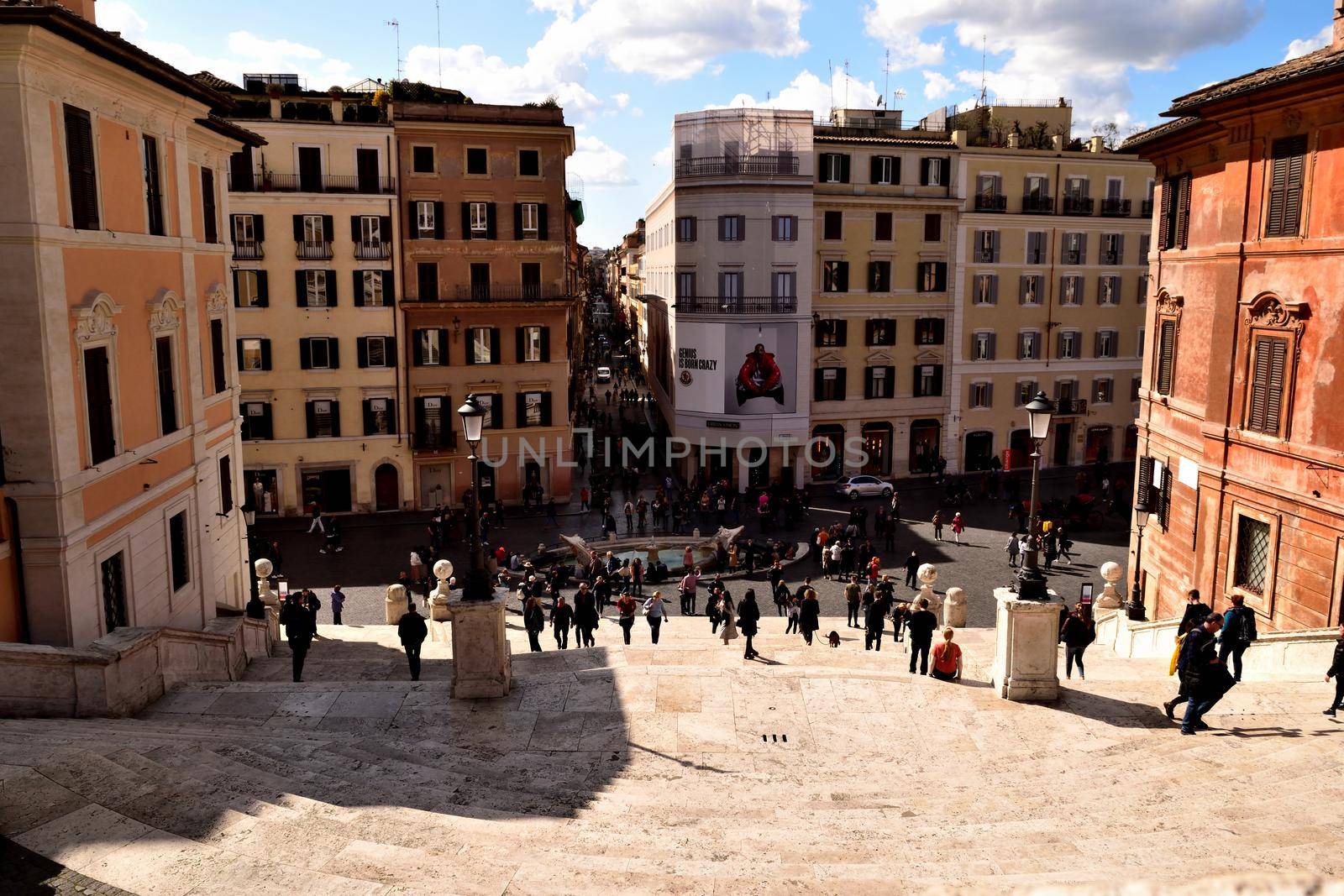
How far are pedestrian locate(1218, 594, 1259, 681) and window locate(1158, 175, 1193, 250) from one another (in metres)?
11.0

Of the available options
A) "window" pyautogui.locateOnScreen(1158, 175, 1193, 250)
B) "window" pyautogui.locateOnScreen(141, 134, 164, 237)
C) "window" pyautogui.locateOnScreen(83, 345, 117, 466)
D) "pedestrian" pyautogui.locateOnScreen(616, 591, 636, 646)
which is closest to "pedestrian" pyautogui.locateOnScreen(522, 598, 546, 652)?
"pedestrian" pyautogui.locateOnScreen(616, 591, 636, 646)

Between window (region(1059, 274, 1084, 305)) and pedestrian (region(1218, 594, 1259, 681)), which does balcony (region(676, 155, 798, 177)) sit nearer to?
window (region(1059, 274, 1084, 305))

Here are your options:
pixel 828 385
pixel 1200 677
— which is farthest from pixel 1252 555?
pixel 828 385

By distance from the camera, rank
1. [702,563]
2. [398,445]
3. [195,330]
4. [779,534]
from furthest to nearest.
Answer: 1. [398,445]
2. [779,534]
3. [702,563]
4. [195,330]

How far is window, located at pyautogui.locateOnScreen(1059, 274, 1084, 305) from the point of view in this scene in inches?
1853

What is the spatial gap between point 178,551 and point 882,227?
33.8 metres

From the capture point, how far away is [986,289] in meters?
45.9

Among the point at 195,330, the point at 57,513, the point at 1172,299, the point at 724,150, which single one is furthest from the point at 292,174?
the point at 1172,299

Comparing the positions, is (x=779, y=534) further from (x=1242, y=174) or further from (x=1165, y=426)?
(x=1242, y=174)

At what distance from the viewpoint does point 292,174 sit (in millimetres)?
37000

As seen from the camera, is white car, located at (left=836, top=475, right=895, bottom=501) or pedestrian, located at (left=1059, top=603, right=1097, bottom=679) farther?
white car, located at (left=836, top=475, right=895, bottom=501)

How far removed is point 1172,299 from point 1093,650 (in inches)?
326

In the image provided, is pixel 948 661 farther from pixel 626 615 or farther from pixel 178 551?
pixel 178 551

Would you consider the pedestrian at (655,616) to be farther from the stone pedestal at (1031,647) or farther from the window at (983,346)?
the window at (983,346)
